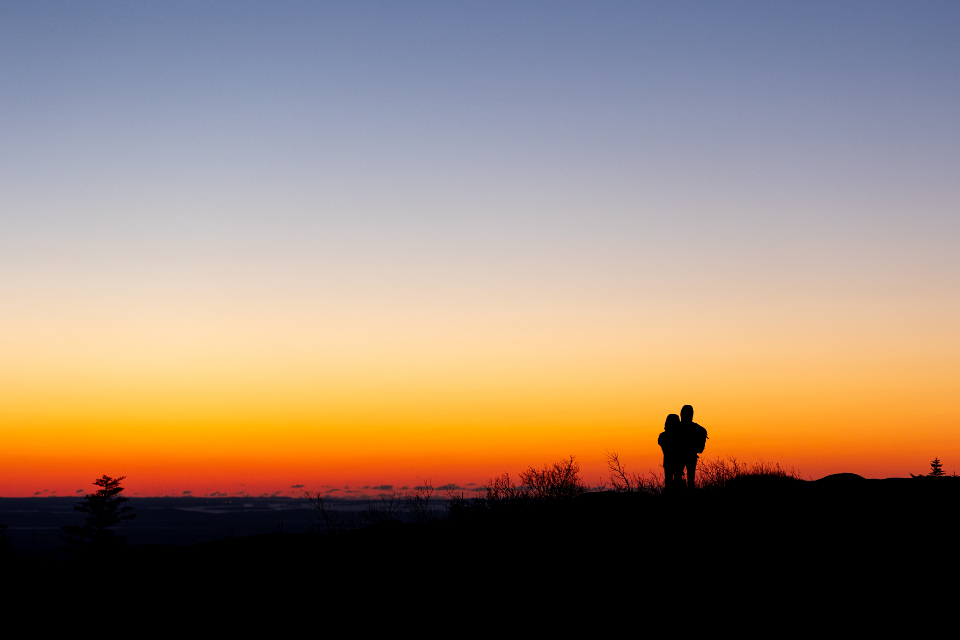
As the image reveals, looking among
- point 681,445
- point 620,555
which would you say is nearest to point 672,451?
point 681,445

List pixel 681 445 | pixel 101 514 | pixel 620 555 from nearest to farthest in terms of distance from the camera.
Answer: pixel 620 555
pixel 681 445
pixel 101 514

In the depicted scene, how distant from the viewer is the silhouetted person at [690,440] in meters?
17.6

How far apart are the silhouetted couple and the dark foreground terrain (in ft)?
1.86

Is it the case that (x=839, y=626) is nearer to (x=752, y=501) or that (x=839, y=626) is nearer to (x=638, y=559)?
(x=638, y=559)

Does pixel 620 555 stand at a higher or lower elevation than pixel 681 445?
lower

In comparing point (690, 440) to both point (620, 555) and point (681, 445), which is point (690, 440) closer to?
point (681, 445)

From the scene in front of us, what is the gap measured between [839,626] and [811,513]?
536 centimetres

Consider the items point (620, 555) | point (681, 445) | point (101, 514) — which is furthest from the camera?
point (101, 514)

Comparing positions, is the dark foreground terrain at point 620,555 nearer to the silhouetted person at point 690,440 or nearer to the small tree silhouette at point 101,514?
the silhouetted person at point 690,440

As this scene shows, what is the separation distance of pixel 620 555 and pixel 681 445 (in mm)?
5334

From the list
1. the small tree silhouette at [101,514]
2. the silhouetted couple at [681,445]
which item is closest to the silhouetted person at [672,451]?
the silhouetted couple at [681,445]

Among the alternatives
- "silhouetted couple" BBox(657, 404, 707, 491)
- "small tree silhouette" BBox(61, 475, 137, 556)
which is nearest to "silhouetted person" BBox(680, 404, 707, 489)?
"silhouetted couple" BBox(657, 404, 707, 491)

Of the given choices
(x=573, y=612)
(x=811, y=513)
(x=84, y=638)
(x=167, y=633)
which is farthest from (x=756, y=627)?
(x=84, y=638)

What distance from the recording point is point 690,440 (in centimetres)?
1756
